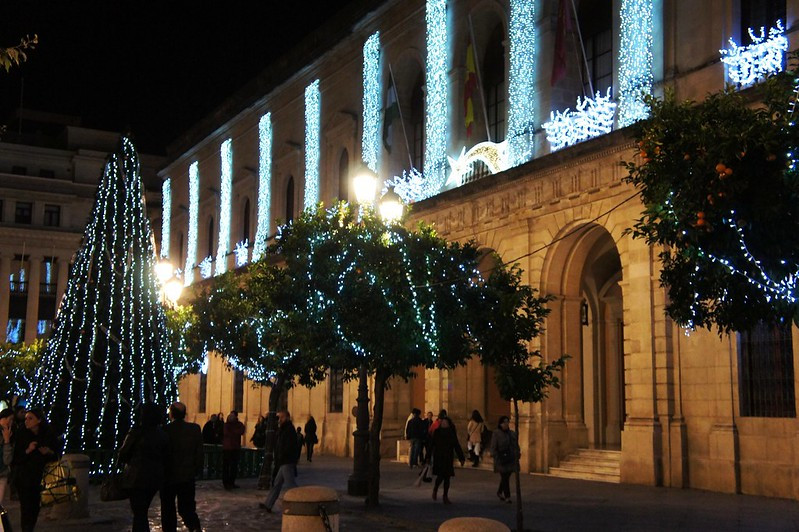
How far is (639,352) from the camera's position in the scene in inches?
795

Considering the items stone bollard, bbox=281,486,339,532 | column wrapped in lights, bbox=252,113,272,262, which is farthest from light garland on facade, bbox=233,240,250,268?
stone bollard, bbox=281,486,339,532

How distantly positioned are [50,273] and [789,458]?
58308 mm

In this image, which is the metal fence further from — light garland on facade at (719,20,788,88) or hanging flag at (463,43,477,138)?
light garland on facade at (719,20,788,88)

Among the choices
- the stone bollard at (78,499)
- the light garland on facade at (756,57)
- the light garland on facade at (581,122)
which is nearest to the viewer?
the stone bollard at (78,499)

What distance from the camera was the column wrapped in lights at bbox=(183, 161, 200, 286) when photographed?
160 ft

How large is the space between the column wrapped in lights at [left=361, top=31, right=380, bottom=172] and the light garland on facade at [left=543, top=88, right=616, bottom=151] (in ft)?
31.6

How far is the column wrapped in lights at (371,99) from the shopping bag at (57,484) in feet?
64.8

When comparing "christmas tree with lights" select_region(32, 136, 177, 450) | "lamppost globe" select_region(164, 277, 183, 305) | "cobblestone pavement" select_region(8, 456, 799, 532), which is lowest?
"cobblestone pavement" select_region(8, 456, 799, 532)

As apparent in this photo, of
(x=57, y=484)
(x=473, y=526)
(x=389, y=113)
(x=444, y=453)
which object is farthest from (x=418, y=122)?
(x=473, y=526)

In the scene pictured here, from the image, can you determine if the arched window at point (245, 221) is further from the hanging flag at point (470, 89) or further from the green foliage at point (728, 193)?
Result: the green foliage at point (728, 193)

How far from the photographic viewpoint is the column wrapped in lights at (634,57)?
2122 centimetres

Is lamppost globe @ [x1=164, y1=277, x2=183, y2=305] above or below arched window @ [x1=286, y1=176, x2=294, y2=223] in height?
below

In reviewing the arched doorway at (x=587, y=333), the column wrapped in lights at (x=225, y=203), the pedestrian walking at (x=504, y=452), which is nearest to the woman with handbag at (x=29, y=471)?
the pedestrian walking at (x=504, y=452)

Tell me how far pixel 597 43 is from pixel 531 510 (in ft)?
42.7
